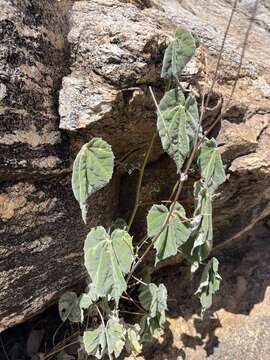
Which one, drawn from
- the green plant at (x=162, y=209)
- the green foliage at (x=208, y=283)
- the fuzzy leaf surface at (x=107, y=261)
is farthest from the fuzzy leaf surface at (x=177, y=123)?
the green foliage at (x=208, y=283)

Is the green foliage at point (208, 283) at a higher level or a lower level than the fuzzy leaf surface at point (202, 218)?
lower

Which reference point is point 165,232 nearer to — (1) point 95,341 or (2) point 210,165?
(2) point 210,165

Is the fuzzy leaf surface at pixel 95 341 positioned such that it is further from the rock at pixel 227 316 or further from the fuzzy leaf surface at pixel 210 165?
the fuzzy leaf surface at pixel 210 165

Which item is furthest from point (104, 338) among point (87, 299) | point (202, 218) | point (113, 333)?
point (202, 218)

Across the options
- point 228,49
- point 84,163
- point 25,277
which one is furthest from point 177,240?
point 228,49

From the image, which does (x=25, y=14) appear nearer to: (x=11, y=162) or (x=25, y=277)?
(x=11, y=162)

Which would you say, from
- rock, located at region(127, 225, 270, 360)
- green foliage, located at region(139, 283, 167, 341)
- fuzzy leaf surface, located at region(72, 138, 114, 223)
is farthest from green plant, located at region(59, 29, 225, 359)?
rock, located at region(127, 225, 270, 360)
